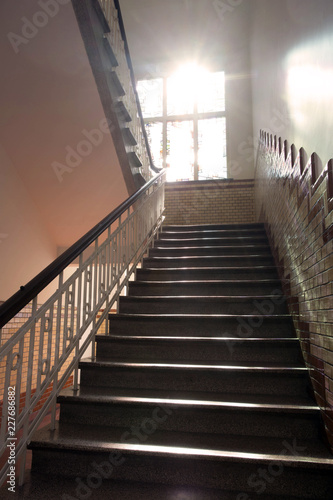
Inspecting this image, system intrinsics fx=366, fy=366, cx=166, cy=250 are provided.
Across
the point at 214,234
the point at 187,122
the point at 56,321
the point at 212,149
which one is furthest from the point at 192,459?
the point at 187,122

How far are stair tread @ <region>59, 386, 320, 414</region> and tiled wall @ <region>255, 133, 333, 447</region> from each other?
0.50 ft

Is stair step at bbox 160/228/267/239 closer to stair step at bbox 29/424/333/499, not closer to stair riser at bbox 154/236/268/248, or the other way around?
stair riser at bbox 154/236/268/248

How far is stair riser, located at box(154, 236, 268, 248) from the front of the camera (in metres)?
4.23

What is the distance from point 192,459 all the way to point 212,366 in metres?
0.67

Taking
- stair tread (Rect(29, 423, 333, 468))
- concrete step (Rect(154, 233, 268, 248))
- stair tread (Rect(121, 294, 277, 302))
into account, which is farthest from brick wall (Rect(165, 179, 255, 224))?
stair tread (Rect(29, 423, 333, 468))

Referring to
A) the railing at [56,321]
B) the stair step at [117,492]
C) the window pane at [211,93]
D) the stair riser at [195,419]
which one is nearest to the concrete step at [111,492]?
the stair step at [117,492]

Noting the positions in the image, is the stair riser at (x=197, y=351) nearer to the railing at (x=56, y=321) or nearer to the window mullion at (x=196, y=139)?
the railing at (x=56, y=321)

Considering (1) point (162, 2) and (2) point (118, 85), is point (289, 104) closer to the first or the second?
(2) point (118, 85)

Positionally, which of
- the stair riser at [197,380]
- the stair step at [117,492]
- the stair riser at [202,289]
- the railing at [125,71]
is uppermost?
the railing at [125,71]

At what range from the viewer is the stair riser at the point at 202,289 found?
3.21 m

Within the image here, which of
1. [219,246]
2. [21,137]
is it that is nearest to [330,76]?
[219,246]

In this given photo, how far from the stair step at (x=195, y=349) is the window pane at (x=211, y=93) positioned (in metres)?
7.27

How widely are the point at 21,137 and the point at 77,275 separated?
2.57 meters

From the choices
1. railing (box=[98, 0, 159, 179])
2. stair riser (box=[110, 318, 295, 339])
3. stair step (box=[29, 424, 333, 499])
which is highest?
railing (box=[98, 0, 159, 179])
